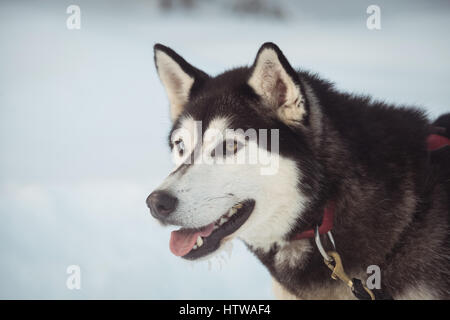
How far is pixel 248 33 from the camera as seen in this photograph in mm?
5488

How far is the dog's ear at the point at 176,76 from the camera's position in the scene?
5.86 feet

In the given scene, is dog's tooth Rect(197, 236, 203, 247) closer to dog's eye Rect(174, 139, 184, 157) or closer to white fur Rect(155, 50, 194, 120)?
dog's eye Rect(174, 139, 184, 157)

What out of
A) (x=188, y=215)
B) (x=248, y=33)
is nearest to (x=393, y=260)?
(x=188, y=215)

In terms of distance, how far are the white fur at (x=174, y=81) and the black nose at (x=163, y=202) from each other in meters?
0.57

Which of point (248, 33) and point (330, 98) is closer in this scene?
point (330, 98)

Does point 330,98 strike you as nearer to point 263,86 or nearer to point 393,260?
point 263,86

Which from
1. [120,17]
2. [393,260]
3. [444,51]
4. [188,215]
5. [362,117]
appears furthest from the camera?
[120,17]

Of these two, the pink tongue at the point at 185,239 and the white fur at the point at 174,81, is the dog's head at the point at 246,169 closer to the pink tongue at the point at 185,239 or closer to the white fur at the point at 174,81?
the pink tongue at the point at 185,239

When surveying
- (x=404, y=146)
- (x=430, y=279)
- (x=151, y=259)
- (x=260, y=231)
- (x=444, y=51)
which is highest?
(x=444, y=51)

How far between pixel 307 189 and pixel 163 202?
0.51 m

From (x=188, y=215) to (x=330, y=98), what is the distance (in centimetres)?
73

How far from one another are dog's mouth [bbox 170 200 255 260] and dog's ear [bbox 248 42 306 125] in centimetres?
36

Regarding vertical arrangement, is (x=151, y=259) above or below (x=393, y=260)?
below

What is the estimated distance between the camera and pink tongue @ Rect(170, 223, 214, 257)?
4.97ft
